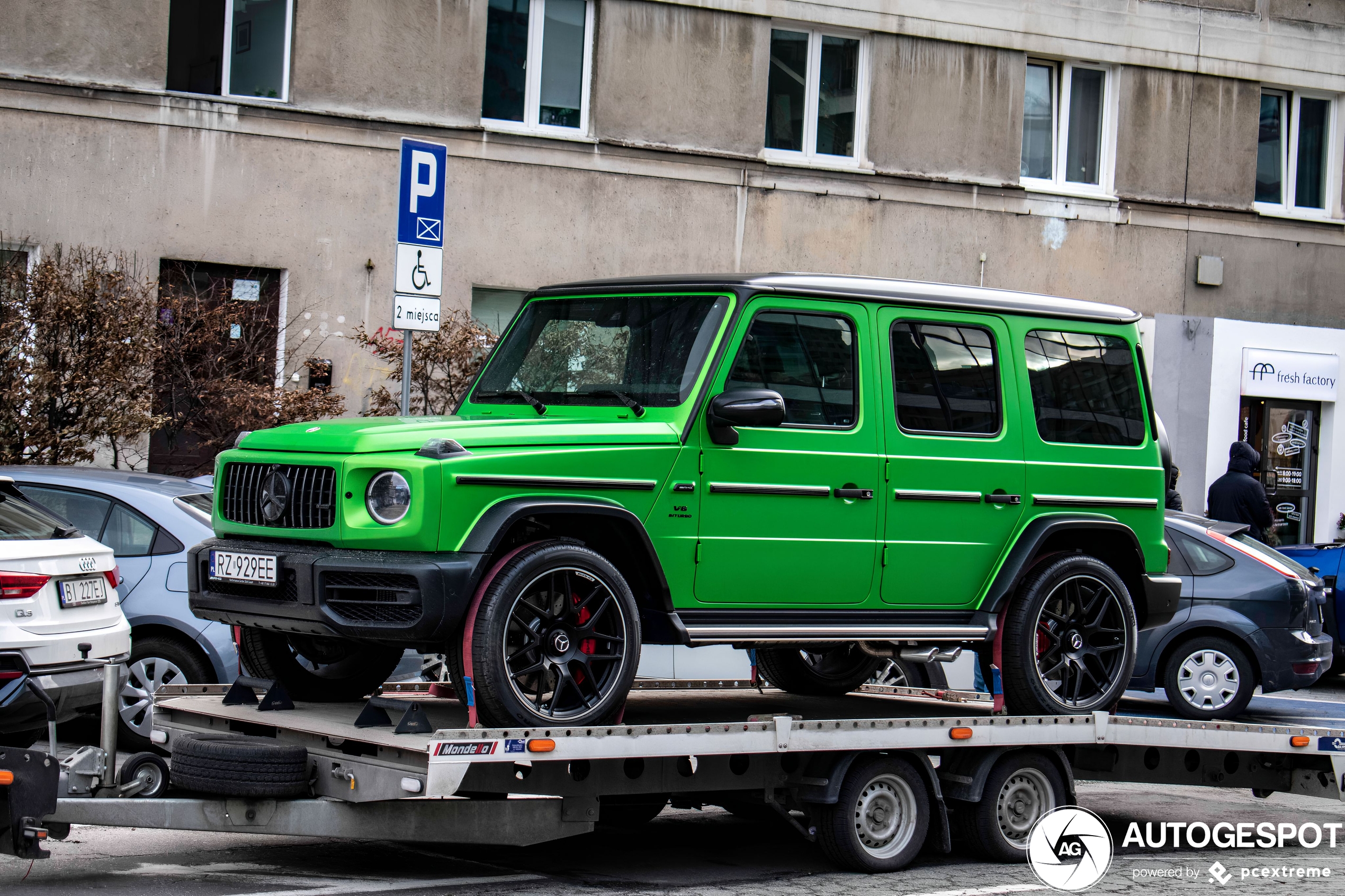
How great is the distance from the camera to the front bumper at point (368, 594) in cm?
616

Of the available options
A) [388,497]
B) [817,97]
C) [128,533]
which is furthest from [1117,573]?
[817,97]

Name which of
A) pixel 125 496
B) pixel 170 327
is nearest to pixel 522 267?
pixel 170 327

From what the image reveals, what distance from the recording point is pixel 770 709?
814 cm

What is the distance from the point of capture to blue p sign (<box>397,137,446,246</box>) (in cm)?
1009

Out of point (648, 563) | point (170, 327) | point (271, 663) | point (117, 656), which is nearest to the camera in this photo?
point (648, 563)

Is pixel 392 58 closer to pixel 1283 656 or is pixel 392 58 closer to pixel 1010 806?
pixel 1283 656

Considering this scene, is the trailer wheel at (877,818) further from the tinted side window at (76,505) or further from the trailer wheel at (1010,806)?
the tinted side window at (76,505)

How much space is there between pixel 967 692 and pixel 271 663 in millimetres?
3981

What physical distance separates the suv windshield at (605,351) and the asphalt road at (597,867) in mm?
2041

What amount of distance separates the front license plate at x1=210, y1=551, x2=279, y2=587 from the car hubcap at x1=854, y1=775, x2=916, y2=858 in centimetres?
268

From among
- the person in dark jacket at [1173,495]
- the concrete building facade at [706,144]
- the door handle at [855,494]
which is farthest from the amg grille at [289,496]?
the concrete building facade at [706,144]

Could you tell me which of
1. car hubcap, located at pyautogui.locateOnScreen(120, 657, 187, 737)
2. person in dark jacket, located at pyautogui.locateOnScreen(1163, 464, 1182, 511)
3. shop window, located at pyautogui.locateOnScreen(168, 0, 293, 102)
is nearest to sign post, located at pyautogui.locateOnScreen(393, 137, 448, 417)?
car hubcap, located at pyautogui.locateOnScreen(120, 657, 187, 737)

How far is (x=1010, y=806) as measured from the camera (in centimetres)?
773

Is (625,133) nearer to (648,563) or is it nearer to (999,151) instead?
(999,151)
